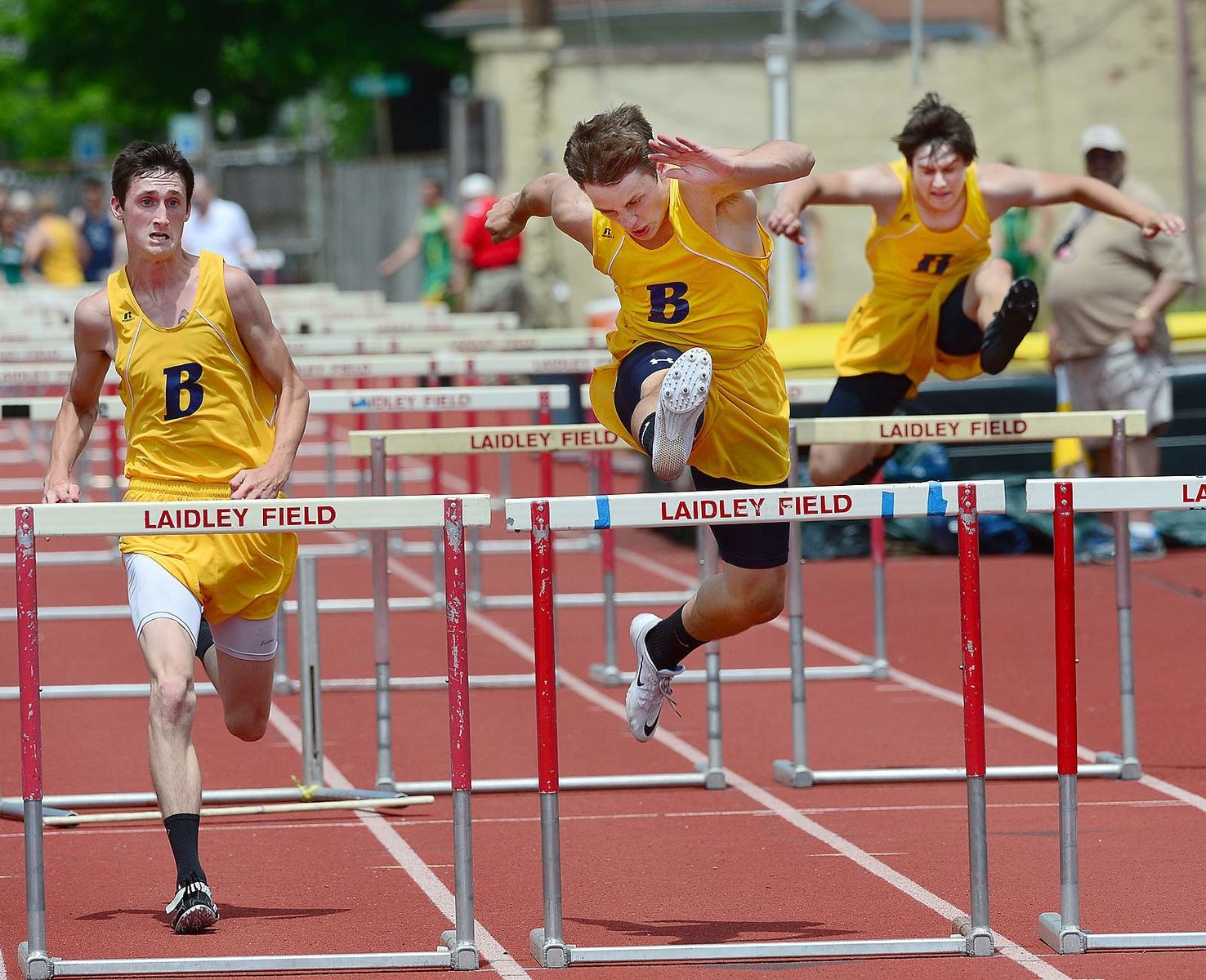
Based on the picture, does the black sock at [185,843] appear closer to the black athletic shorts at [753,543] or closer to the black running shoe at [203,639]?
the black running shoe at [203,639]

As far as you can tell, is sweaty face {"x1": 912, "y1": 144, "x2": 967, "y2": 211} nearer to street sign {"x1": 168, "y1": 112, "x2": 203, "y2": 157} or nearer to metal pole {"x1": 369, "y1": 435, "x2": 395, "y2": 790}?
metal pole {"x1": 369, "y1": 435, "x2": 395, "y2": 790}

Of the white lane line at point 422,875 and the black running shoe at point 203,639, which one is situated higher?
the black running shoe at point 203,639

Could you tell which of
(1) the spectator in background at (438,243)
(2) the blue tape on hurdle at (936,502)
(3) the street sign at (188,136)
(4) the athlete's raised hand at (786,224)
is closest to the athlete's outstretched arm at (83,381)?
(4) the athlete's raised hand at (786,224)

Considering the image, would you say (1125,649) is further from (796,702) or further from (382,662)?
(382,662)

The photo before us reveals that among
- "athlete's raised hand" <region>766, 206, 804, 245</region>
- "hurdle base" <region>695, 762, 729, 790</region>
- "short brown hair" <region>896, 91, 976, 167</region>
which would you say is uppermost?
"short brown hair" <region>896, 91, 976, 167</region>

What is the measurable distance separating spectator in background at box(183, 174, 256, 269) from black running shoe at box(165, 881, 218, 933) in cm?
1316

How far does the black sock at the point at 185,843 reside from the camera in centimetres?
536

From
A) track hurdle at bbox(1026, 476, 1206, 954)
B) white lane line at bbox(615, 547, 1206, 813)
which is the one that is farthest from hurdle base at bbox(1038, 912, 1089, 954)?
white lane line at bbox(615, 547, 1206, 813)

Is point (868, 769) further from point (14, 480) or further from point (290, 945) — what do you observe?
point (14, 480)

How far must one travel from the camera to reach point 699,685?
9617mm

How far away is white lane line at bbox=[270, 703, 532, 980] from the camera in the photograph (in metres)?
5.29

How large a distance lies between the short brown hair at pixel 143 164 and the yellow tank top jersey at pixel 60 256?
57.6 ft

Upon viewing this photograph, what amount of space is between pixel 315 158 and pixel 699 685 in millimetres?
19575

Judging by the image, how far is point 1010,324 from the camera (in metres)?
7.50
